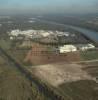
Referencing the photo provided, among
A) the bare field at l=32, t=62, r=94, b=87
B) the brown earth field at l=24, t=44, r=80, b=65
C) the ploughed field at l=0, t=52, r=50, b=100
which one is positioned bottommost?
the brown earth field at l=24, t=44, r=80, b=65

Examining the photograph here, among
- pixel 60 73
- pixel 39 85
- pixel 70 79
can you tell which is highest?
pixel 39 85

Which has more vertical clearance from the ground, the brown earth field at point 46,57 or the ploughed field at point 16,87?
the ploughed field at point 16,87

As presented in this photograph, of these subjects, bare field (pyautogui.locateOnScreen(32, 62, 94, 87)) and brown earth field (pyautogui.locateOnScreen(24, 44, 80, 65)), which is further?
brown earth field (pyautogui.locateOnScreen(24, 44, 80, 65))

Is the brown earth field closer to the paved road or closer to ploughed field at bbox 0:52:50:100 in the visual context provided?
the paved road

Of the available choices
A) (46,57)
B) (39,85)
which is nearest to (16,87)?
(39,85)

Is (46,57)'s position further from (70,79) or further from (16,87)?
(16,87)

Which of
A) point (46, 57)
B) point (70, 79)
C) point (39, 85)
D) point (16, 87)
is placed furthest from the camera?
point (46, 57)

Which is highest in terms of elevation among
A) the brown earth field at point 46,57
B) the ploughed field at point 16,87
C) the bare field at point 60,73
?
the ploughed field at point 16,87

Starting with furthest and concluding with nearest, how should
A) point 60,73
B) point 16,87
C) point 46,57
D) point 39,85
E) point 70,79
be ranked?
point 46,57
point 60,73
point 70,79
point 39,85
point 16,87

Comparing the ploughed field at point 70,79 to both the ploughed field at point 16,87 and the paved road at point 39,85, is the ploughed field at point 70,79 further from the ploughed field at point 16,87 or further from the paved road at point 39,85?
the ploughed field at point 16,87
